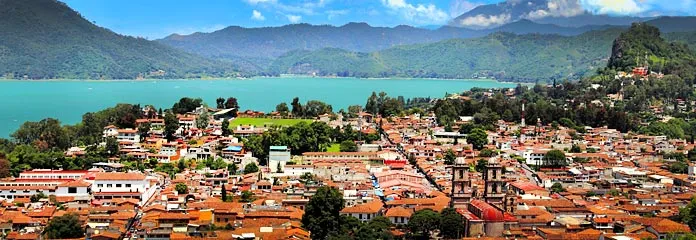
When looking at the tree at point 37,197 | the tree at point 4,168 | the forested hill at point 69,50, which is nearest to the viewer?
the tree at point 37,197

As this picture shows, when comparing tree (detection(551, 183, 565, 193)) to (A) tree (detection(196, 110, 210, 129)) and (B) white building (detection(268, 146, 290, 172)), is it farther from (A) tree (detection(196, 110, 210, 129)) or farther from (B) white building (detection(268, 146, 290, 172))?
(A) tree (detection(196, 110, 210, 129))

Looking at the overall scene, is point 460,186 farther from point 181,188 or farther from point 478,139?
point 478,139

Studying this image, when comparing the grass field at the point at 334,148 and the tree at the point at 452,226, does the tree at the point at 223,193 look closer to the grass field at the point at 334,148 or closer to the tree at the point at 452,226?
→ the tree at the point at 452,226

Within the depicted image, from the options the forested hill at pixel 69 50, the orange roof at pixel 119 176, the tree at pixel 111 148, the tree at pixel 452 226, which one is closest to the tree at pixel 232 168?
the orange roof at pixel 119 176

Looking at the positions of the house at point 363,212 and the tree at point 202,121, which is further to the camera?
the tree at point 202,121

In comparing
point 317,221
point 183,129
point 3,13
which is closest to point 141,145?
point 183,129

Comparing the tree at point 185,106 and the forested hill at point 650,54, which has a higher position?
the forested hill at point 650,54

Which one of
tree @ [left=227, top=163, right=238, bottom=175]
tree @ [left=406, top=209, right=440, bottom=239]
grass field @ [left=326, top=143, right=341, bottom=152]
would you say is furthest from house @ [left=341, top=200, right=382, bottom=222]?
grass field @ [left=326, top=143, right=341, bottom=152]

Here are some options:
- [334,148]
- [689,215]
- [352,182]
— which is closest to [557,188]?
[689,215]

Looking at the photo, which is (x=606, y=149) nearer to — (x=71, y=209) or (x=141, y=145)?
(x=141, y=145)
